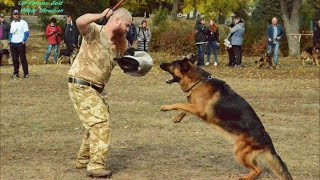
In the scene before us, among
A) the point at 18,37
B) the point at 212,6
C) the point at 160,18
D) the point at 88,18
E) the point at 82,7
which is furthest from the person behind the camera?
the point at 212,6

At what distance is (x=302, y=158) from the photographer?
805cm

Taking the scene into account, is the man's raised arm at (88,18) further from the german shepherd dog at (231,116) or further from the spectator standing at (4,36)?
the spectator standing at (4,36)

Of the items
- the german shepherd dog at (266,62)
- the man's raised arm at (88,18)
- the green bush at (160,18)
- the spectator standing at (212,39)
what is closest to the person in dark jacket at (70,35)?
the spectator standing at (212,39)

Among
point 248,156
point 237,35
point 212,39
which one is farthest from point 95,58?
point 212,39

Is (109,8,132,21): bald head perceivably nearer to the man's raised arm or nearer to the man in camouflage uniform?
the man in camouflage uniform

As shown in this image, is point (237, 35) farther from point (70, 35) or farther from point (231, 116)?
point (231, 116)

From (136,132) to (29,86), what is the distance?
7.33m

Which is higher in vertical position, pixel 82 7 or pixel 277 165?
pixel 82 7

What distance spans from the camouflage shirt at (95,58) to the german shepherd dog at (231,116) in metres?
0.82

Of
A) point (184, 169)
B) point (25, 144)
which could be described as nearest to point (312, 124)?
point (184, 169)

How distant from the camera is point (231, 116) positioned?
6.48 m

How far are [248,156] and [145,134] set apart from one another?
3.35 meters

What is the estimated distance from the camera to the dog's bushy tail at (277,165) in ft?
20.4

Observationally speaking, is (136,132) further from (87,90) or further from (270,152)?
(270,152)
